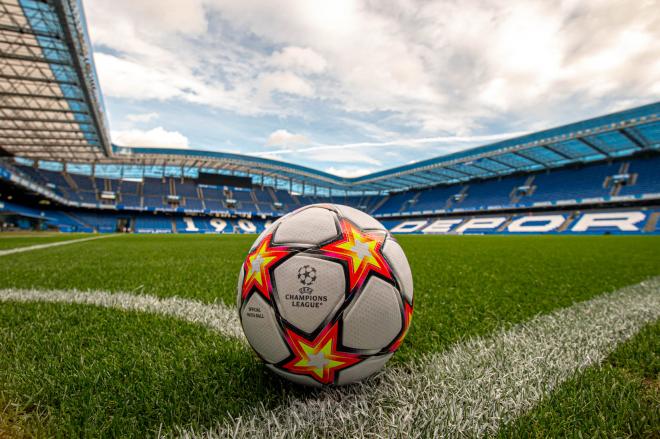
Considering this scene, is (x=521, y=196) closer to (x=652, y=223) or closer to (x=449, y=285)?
(x=652, y=223)

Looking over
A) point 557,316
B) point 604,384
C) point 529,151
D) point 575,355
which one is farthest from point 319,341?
point 529,151

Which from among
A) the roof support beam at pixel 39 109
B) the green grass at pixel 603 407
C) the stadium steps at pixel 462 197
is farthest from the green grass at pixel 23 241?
the stadium steps at pixel 462 197

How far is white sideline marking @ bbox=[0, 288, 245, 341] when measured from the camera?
2.05 m

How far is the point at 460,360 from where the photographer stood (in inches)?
59.7

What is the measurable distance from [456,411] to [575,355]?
0.87m

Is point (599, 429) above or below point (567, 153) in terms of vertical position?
below

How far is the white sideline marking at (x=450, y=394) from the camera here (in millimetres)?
1028

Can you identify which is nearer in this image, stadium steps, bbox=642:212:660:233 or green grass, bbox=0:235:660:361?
green grass, bbox=0:235:660:361

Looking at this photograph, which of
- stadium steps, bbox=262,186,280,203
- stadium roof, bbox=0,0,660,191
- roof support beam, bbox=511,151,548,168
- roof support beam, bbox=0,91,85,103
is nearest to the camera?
stadium roof, bbox=0,0,660,191

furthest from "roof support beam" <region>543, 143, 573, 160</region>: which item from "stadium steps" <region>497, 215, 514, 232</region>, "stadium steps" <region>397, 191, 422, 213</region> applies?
"stadium steps" <region>397, 191, 422, 213</region>

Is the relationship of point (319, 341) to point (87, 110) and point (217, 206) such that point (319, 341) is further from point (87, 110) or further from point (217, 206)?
point (217, 206)

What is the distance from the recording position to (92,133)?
23.1 meters

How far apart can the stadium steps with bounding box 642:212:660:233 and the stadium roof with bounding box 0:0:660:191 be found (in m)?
5.79

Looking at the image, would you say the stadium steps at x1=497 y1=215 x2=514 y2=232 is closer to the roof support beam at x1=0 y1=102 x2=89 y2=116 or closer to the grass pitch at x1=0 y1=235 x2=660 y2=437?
the grass pitch at x1=0 y1=235 x2=660 y2=437
